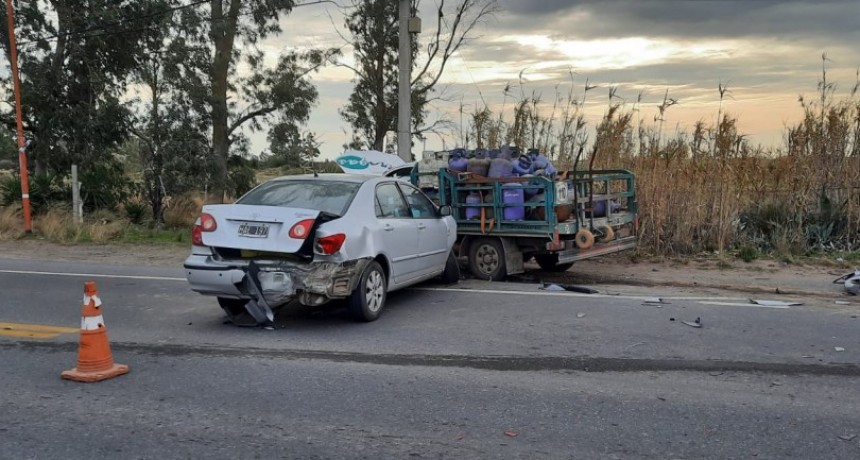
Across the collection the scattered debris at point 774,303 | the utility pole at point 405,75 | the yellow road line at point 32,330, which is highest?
the utility pole at point 405,75

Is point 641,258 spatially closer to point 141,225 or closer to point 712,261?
point 712,261

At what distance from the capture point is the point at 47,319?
25.4ft

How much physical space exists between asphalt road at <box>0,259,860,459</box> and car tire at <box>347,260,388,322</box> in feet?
0.60

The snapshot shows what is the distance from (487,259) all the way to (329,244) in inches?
156

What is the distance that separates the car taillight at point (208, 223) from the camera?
712 centimetres

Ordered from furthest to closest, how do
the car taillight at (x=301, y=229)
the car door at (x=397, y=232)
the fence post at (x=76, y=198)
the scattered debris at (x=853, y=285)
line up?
the fence post at (x=76, y=198) < the scattered debris at (x=853, y=285) < the car door at (x=397, y=232) < the car taillight at (x=301, y=229)

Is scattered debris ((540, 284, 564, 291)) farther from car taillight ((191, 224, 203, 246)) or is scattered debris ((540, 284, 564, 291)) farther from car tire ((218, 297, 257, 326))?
car taillight ((191, 224, 203, 246))

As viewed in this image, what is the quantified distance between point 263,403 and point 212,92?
739 inches

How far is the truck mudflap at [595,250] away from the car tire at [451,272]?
1492 millimetres

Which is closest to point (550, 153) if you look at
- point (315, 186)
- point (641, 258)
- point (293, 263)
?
point (641, 258)

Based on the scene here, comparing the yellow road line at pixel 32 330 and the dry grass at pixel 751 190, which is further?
the dry grass at pixel 751 190

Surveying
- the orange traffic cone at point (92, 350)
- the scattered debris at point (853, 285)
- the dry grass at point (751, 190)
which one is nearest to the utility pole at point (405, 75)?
the dry grass at point (751, 190)

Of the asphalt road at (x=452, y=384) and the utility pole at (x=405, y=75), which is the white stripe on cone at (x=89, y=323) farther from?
the utility pole at (x=405, y=75)

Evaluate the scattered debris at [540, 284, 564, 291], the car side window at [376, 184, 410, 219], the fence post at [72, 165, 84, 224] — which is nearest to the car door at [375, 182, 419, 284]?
the car side window at [376, 184, 410, 219]
